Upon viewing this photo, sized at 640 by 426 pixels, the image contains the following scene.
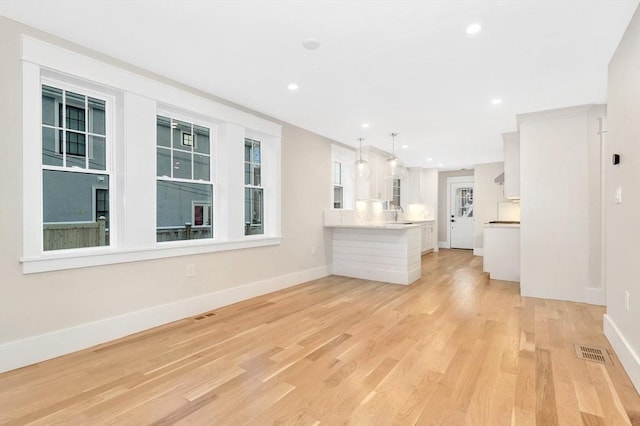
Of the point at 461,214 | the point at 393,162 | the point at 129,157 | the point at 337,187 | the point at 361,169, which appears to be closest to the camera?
the point at 129,157

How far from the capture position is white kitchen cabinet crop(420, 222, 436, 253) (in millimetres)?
8697

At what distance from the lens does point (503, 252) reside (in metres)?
5.48

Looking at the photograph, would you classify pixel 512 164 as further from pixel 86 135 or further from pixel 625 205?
pixel 86 135

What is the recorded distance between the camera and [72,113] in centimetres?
282

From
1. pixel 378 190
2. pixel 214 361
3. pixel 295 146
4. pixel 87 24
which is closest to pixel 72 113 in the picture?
pixel 87 24

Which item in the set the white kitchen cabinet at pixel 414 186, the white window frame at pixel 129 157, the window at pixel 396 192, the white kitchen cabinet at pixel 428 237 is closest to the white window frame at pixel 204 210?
the white window frame at pixel 129 157

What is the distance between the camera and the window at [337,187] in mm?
6301

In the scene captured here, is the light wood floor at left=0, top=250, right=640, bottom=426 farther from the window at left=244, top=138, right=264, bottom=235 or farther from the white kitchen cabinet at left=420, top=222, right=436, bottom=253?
the white kitchen cabinet at left=420, top=222, right=436, bottom=253

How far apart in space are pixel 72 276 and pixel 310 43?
2.87 meters

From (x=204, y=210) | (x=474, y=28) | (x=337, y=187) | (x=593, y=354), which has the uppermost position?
(x=474, y=28)

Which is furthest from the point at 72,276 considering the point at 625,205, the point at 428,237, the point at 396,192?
the point at 428,237

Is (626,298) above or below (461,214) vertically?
below

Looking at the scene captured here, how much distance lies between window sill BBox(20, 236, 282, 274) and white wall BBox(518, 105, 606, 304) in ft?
13.6

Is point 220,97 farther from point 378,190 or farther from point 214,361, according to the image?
point 378,190
